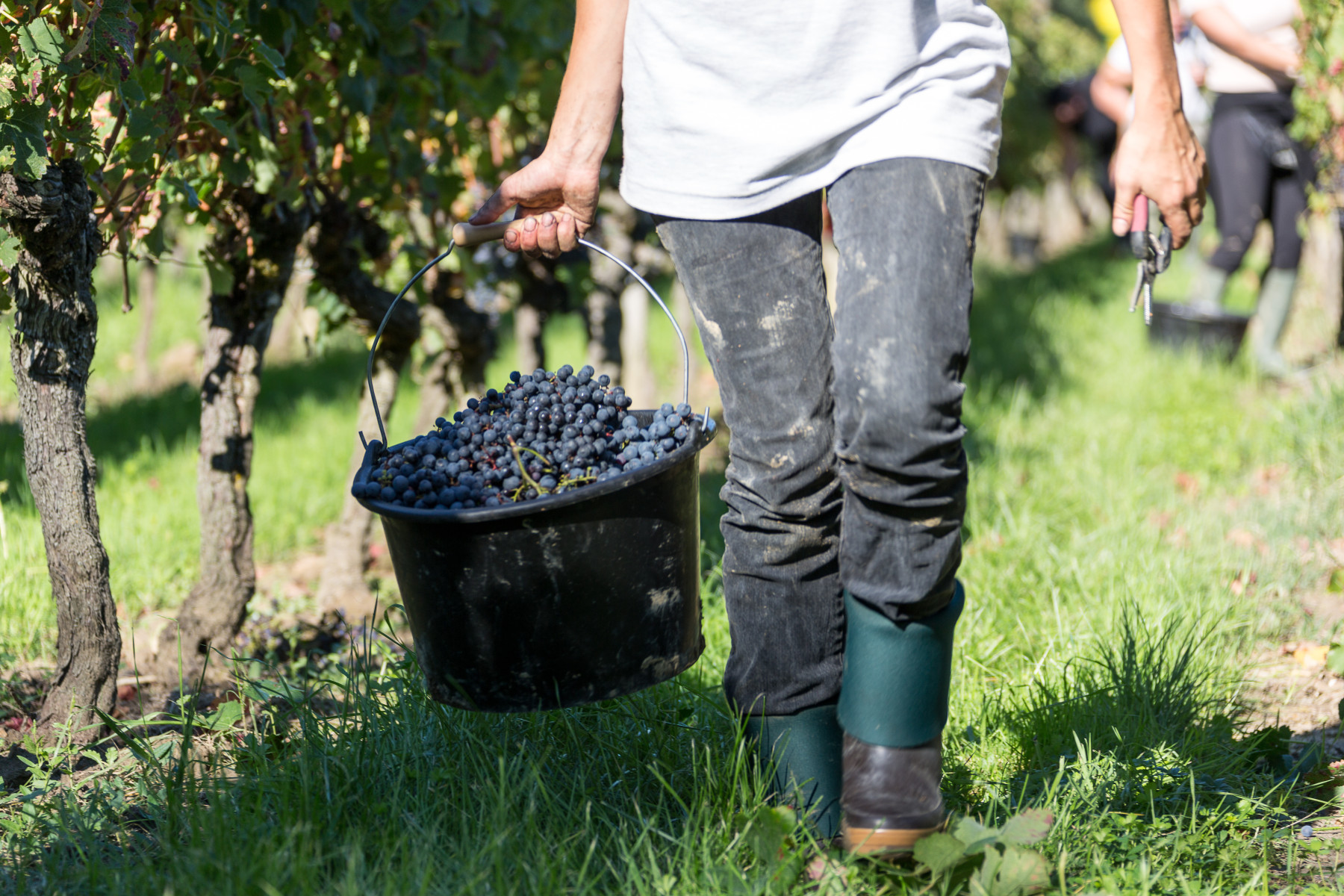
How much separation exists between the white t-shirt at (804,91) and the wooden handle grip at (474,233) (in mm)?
326

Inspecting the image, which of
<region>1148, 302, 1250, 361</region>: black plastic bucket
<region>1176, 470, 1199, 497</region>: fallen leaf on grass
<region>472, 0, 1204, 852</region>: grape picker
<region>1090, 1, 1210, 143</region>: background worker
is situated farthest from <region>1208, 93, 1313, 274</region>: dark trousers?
<region>472, 0, 1204, 852</region>: grape picker

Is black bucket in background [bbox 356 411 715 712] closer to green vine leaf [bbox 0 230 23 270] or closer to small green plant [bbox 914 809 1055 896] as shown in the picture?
small green plant [bbox 914 809 1055 896]

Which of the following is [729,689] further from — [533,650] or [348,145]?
[348,145]

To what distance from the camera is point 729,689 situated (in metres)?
1.66

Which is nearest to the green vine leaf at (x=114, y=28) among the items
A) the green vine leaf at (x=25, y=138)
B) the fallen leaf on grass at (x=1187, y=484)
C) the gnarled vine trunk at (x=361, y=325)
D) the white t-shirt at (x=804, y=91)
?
the green vine leaf at (x=25, y=138)

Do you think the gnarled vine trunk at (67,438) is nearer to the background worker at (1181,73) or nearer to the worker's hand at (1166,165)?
the worker's hand at (1166,165)

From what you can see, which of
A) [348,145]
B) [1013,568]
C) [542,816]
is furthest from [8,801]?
[1013,568]

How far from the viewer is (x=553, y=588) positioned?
1547 millimetres

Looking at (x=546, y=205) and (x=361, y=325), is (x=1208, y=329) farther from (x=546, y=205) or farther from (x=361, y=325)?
(x=546, y=205)

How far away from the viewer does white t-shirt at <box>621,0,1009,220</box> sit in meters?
1.41

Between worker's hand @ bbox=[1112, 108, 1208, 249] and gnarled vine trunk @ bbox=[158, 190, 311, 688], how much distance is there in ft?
6.41

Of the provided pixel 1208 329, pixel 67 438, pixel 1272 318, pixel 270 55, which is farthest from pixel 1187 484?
pixel 67 438

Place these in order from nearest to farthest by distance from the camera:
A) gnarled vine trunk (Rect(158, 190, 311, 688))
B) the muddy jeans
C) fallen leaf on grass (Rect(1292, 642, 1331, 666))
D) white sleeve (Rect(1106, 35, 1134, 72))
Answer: the muddy jeans, fallen leaf on grass (Rect(1292, 642, 1331, 666)), gnarled vine trunk (Rect(158, 190, 311, 688)), white sleeve (Rect(1106, 35, 1134, 72))

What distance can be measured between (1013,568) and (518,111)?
2268 mm
